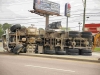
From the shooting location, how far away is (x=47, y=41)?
15.3m

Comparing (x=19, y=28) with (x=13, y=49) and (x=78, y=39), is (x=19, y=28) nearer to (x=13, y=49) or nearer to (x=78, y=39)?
(x=13, y=49)

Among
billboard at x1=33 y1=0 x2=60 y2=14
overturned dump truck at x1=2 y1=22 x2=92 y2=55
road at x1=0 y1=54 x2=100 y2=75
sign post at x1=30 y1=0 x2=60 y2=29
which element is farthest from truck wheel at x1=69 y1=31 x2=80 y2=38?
billboard at x1=33 y1=0 x2=60 y2=14

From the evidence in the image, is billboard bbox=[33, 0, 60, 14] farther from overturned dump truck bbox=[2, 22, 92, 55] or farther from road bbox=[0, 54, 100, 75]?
road bbox=[0, 54, 100, 75]

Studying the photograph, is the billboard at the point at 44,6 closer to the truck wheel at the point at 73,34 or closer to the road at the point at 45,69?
the truck wheel at the point at 73,34

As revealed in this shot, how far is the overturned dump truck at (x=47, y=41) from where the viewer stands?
48.3ft

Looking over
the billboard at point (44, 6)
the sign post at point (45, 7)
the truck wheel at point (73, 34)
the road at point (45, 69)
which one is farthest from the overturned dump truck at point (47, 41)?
the billboard at point (44, 6)

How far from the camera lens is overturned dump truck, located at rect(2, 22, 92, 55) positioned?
14734 mm

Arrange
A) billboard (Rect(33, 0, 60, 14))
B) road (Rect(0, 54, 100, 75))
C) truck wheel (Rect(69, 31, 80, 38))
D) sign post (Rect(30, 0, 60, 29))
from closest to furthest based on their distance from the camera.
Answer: road (Rect(0, 54, 100, 75)), truck wheel (Rect(69, 31, 80, 38)), sign post (Rect(30, 0, 60, 29)), billboard (Rect(33, 0, 60, 14))

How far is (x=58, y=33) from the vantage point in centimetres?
1527

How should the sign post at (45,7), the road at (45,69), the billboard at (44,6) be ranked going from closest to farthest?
the road at (45,69) → the sign post at (45,7) → the billboard at (44,6)

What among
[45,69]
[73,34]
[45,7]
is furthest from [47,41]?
[45,7]

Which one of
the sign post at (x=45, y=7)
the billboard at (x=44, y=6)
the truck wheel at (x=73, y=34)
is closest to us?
the truck wheel at (x=73, y=34)

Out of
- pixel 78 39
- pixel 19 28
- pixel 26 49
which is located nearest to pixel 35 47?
pixel 26 49

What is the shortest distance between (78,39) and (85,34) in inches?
23.1
